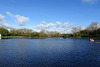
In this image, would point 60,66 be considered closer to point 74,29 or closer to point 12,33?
point 74,29

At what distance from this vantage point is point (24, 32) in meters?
200

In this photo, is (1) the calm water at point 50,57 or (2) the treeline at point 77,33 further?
(2) the treeline at point 77,33

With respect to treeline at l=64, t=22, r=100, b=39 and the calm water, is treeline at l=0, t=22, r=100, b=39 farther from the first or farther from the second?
the calm water

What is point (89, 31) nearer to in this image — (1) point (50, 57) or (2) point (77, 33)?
(2) point (77, 33)

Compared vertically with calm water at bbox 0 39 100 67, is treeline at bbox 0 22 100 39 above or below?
above

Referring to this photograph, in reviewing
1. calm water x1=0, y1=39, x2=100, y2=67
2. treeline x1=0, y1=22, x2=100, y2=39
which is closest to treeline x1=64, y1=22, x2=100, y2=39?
treeline x1=0, y1=22, x2=100, y2=39

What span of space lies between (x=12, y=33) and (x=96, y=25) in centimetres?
15635

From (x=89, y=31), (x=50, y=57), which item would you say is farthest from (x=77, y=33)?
(x=50, y=57)

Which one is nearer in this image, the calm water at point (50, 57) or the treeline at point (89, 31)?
the calm water at point (50, 57)

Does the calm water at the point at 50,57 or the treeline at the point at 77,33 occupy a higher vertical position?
the treeline at the point at 77,33

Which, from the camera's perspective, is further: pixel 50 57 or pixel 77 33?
pixel 77 33

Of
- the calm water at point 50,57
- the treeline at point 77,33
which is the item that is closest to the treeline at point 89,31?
the treeline at point 77,33

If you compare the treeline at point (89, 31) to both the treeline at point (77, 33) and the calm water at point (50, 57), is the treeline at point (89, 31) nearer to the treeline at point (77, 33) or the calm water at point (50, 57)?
the treeline at point (77, 33)

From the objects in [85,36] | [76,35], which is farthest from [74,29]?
[85,36]
